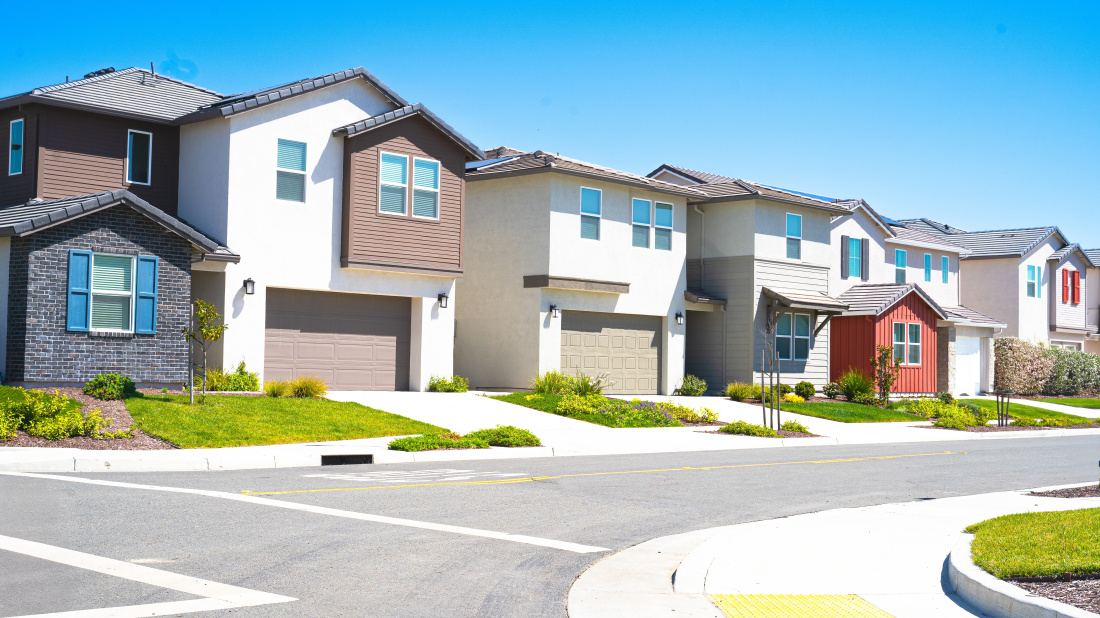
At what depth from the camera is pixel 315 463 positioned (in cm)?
1616

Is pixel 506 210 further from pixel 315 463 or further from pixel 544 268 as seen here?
pixel 315 463

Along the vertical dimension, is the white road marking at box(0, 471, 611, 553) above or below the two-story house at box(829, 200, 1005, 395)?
below

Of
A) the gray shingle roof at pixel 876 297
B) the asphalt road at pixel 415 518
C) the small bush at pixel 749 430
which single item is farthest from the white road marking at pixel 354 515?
the gray shingle roof at pixel 876 297

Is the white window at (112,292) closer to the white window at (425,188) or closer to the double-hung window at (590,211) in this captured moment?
the white window at (425,188)

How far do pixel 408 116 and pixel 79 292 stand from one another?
8990 mm

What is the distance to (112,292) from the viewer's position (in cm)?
2102

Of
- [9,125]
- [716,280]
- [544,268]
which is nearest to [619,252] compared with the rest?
[544,268]

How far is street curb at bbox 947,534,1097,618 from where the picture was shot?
239 inches

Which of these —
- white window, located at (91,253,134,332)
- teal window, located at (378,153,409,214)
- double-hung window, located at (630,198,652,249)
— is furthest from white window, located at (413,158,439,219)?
white window, located at (91,253,134,332)

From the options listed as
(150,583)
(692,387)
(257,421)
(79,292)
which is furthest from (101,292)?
(692,387)

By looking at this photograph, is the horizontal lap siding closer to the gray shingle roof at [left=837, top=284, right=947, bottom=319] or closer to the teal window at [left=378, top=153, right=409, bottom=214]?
the teal window at [left=378, top=153, right=409, bottom=214]

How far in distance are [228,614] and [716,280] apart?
1165 inches

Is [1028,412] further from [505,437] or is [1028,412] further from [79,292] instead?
[79,292]

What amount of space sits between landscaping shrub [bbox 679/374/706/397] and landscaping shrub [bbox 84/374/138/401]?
58.9 ft
